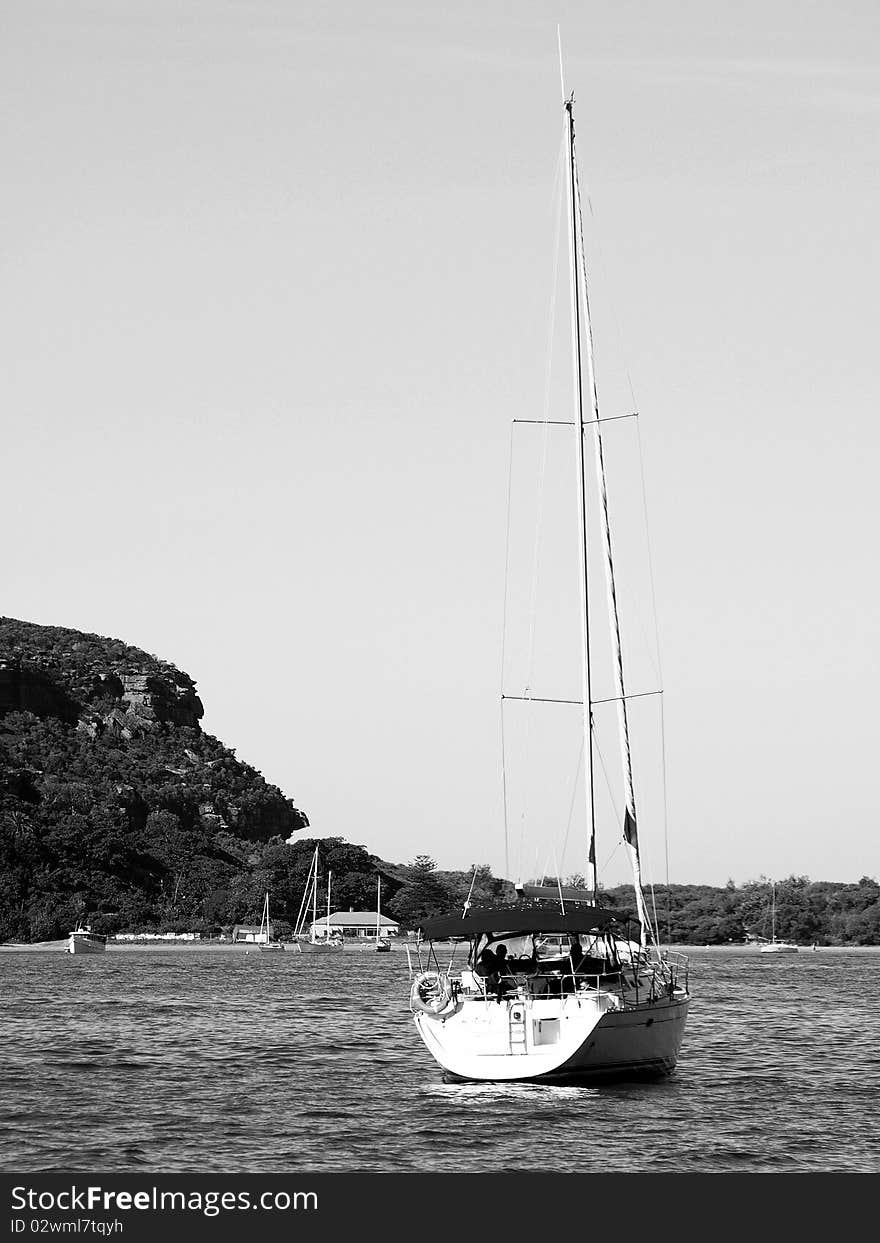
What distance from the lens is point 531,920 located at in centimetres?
3694

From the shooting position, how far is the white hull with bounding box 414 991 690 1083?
117 ft

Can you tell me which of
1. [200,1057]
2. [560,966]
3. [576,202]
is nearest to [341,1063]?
[200,1057]

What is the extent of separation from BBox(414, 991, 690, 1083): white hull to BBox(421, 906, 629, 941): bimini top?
1.60m

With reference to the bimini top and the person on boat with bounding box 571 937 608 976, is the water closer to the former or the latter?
the person on boat with bounding box 571 937 608 976

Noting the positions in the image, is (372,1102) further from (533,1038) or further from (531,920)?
(531,920)

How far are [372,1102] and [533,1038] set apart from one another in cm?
417

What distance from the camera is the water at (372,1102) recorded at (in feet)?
96.5

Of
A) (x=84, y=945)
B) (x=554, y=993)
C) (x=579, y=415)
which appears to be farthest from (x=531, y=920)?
(x=84, y=945)

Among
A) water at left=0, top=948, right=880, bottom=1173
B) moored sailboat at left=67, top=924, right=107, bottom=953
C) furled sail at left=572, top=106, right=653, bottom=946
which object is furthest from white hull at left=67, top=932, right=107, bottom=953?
furled sail at left=572, top=106, right=653, bottom=946

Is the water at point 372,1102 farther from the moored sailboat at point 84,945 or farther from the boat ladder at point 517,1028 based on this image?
the moored sailboat at point 84,945

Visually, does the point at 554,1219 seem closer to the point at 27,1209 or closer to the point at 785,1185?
the point at 785,1185

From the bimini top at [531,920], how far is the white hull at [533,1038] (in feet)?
5.24

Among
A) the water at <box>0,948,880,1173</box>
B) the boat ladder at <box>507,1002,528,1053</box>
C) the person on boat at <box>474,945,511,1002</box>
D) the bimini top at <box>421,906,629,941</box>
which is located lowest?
the water at <box>0,948,880,1173</box>

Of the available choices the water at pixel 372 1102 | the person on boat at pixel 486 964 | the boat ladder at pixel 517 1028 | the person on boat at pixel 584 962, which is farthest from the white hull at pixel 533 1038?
the person on boat at pixel 486 964
